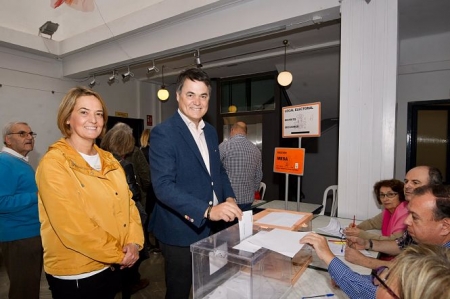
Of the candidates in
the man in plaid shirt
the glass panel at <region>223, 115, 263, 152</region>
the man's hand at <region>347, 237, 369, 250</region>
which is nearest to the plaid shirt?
the man in plaid shirt

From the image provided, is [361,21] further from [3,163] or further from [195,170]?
[3,163]

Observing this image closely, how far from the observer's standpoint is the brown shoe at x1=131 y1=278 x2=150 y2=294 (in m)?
2.68

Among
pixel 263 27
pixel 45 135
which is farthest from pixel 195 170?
pixel 45 135

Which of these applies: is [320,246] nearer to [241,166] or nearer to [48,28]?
[241,166]

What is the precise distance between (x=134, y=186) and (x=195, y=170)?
1.02 meters

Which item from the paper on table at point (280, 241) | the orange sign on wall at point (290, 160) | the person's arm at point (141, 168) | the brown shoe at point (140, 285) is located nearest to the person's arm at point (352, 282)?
the paper on table at point (280, 241)

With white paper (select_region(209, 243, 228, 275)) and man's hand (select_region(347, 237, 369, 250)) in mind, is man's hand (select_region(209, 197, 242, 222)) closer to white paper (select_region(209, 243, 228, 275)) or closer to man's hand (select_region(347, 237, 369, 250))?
white paper (select_region(209, 243, 228, 275))

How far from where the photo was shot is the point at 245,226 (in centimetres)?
105

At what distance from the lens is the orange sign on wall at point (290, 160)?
2424mm

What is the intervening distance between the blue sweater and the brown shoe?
3.73 feet

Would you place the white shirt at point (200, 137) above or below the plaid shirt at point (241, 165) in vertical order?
above

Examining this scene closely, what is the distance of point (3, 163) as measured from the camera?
1.85 m

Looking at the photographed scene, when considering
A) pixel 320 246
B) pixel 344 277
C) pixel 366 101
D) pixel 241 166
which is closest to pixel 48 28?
pixel 241 166

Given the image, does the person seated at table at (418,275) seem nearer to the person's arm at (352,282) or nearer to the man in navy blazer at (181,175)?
the person's arm at (352,282)
